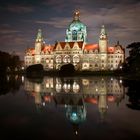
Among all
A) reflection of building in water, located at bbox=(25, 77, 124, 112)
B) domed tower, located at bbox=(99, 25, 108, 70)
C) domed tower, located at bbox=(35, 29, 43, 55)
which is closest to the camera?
reflection of building in water, located at bbox=(25, 77, 124, 112)

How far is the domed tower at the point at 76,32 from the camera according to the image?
159875 mm

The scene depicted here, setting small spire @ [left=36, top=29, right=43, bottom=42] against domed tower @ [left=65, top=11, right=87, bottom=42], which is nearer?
domed tower @ [left=65, top=11, right=87, bottom=42]

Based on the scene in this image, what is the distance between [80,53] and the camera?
14825cm

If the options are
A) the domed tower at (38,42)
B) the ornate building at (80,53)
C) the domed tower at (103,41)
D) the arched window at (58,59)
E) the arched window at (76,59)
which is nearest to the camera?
the ornate building at (80,53)

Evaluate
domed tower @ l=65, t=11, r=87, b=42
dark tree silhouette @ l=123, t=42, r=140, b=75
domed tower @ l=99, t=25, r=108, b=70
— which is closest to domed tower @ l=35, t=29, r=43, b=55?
domed tower @ l=65, t=11, r=87, b=42

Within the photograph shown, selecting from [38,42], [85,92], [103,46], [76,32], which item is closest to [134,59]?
[85,92]

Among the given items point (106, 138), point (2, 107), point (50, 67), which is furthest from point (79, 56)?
point (106, 138)

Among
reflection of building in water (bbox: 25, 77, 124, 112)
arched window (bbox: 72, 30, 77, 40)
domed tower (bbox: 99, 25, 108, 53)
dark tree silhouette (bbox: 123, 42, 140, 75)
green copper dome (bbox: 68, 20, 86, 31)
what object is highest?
green copper dome (bbox: 68, 20, 86, 31)

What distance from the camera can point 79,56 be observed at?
147875 millimetres

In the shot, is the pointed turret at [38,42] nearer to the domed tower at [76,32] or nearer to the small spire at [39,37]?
the small spire at [39,37]

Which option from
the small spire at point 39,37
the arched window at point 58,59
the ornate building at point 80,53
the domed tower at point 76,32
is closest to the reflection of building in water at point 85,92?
the ornate building at point 80,53

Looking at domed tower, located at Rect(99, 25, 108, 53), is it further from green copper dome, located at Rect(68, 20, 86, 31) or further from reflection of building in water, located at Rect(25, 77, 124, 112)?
reflection of building in water, located at Rect(25, 77, 124, 112)

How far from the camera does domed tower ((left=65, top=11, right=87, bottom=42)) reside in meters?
160

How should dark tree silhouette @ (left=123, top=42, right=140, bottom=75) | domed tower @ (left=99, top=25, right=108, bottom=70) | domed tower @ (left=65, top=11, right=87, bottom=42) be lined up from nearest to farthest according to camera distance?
dark tree silhouette @ (left=123, top=42, right=140, bottom=75) < domed tower @ (left=99, top=25, right=108, bottom=70) < domed tower @ (left=65, top=11, right=87, bottom=42)
